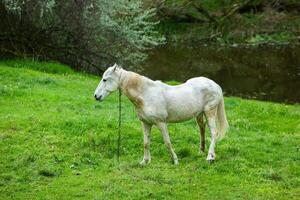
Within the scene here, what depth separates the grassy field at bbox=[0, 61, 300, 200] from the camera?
11289 millimetres

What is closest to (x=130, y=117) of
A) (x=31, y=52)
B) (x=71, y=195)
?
(x=71, y=195)

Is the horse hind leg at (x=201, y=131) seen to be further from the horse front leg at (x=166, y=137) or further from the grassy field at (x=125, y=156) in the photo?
the horse front leg at (x=166, y=137)

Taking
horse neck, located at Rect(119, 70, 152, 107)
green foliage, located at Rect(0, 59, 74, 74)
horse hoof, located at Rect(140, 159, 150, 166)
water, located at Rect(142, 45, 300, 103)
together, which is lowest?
water, located at Rect(142, 45, 300, 103)

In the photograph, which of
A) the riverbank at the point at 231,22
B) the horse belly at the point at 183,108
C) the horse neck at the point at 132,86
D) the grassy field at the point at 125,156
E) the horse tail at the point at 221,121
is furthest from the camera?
the riverbank at the point at 231,22

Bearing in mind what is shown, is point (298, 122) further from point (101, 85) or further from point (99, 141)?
point (101, 85)

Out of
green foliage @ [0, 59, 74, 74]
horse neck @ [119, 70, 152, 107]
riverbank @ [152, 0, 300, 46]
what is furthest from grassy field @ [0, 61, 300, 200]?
riverbank @ [152, 0, 300, 46]

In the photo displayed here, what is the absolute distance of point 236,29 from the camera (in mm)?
48156

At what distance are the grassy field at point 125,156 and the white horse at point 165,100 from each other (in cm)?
68

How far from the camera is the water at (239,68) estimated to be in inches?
1179

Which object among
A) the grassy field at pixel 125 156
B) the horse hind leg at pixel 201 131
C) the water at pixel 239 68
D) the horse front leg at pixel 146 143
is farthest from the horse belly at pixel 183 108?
the water at pixel 239 68

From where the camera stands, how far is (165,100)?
1273cm

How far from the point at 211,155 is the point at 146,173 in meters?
1.66

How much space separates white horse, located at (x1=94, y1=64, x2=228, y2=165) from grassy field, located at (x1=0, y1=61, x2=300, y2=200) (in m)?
0.68

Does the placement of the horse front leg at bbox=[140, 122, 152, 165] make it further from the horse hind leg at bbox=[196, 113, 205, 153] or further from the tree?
the tree
